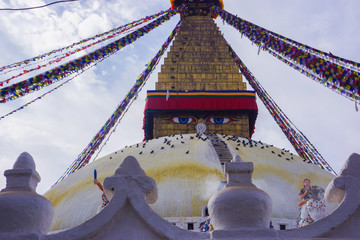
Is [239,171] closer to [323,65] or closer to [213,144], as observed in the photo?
[323,65]

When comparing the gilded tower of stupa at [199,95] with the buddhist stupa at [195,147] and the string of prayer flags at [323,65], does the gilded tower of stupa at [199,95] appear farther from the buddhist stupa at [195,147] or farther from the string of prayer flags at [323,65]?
the string of prayer flags at [323,65]

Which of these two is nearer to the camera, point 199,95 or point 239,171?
point 239,171

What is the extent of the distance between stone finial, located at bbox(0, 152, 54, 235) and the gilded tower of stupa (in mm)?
13538

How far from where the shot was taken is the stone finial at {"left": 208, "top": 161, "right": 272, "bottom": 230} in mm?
3559

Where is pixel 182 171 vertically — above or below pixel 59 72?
below

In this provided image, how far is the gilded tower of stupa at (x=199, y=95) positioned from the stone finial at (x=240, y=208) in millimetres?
→ 13529

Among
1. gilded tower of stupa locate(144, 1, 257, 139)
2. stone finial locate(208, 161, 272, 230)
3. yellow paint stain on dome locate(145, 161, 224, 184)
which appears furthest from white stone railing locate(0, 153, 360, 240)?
gilded tower of stupa locate(144, 1, 257, 139)

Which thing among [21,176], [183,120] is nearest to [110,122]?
[183,120]

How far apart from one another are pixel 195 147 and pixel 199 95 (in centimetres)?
585

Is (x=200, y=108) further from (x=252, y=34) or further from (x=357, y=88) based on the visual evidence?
(x=357, y=88)

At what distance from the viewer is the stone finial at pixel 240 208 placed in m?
3.56

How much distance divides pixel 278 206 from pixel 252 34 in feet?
16.2

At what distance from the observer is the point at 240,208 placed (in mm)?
3559

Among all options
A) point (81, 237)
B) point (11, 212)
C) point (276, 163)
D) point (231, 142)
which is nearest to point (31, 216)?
point (11, 212)
